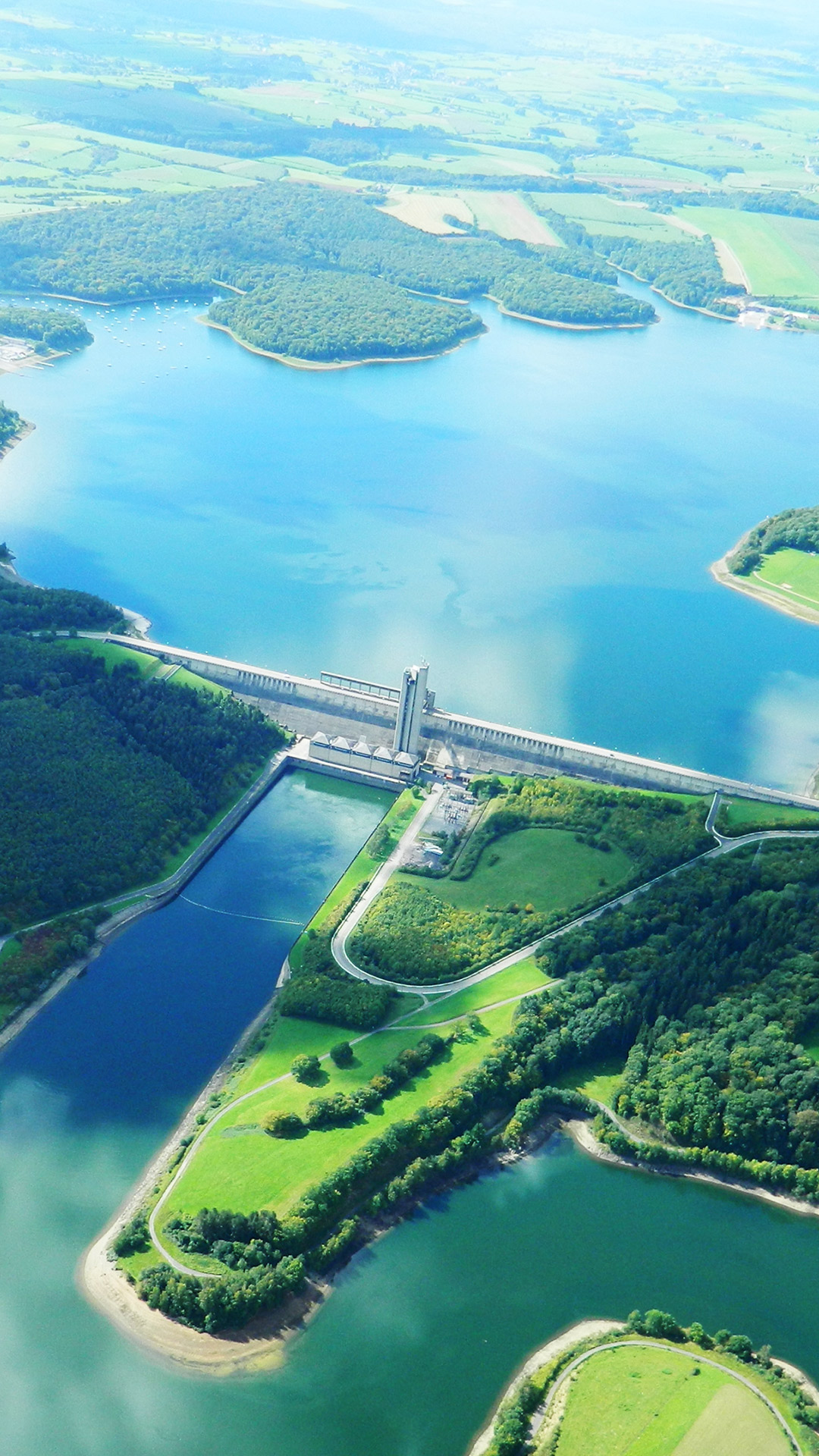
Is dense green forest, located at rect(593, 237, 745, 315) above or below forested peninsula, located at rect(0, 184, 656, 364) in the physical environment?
above

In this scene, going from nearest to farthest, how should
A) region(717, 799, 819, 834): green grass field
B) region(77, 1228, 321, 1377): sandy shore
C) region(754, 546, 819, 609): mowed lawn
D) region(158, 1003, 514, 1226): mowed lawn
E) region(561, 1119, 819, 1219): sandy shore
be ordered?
region(77, 1228, 321, 1377): sandy shore < region(158, 1003, 514, 1226): mowed lawn < region(561, 1119, 819, 1219): sandy shore < region(717, 799, 819, 834): green grass field < region(754, 546, 819, 609): mowed lawn

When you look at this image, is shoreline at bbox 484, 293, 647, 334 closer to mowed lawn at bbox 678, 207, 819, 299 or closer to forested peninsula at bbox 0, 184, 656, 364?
forested peninsula at bbox 0, 184, 656, 364

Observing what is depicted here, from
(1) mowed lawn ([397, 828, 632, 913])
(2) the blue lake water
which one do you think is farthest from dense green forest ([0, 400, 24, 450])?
(1) mowed lawn ([397, 828, 632, 913])

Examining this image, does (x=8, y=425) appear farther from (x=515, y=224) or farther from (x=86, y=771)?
(x=515, y=224)

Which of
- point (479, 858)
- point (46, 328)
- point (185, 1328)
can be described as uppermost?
point (46, 328)

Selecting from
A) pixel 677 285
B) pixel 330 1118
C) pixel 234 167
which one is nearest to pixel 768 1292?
pixel 330 1118

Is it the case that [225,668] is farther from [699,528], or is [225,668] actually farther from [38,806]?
[699,528]

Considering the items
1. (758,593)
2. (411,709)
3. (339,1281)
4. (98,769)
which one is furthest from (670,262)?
(339,1281)
